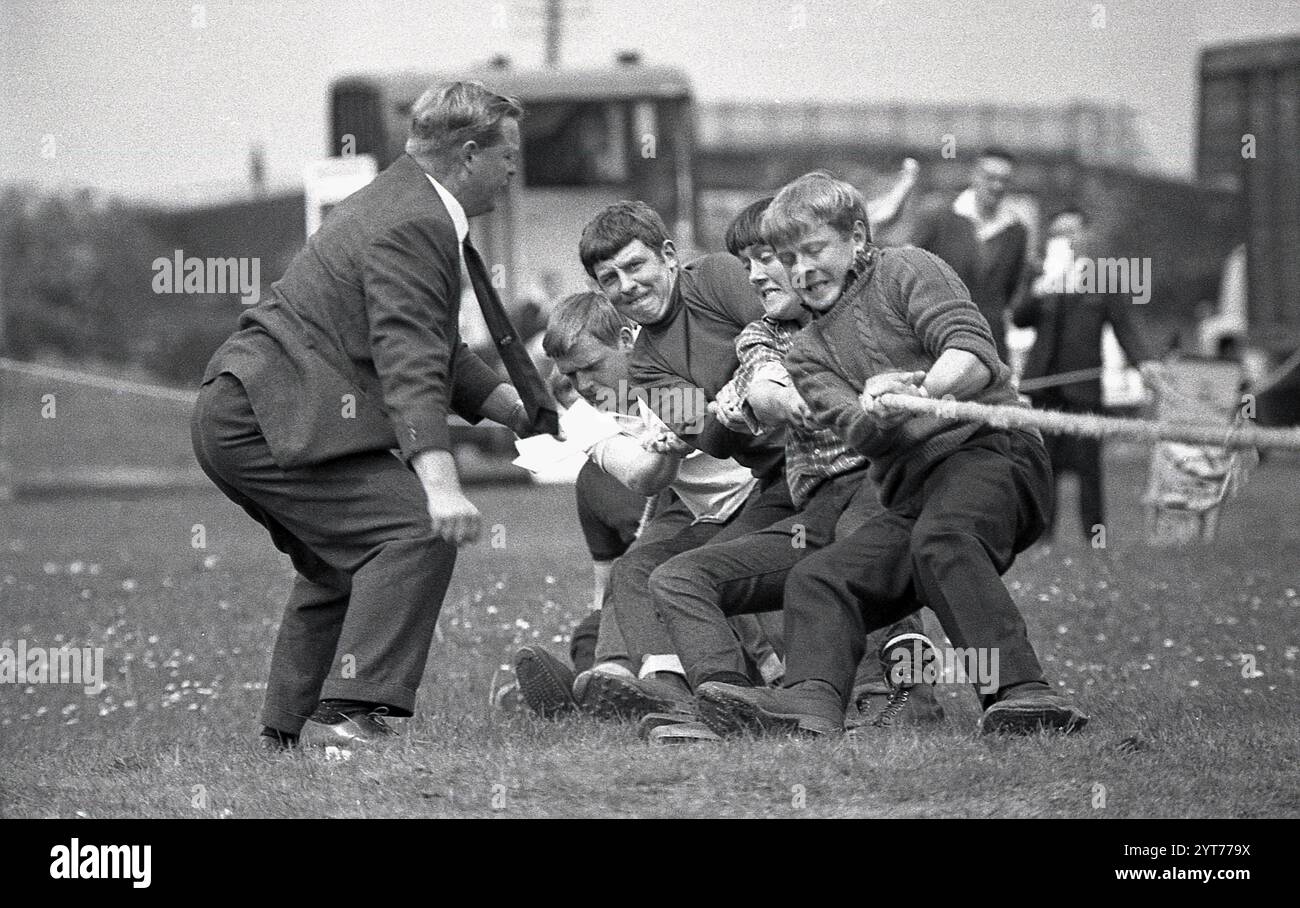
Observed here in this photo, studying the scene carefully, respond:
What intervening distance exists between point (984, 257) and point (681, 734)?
692cm

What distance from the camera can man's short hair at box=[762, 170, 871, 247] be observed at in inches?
233

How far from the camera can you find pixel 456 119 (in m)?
5.96

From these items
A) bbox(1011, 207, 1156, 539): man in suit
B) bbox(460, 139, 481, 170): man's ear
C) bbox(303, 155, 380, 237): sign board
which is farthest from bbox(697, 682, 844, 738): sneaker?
bbox(303, 155, 380, 237): sign board

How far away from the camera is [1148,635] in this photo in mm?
8641

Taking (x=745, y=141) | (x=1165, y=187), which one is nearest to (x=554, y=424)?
(x=745, y=141)

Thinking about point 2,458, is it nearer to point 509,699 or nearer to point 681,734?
point 509,699

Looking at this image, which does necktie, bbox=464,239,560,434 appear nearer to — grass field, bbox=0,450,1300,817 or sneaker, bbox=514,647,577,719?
sneaker, bbox=514,647,577,719

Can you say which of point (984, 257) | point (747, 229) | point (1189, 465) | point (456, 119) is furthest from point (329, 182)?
point (456, 119)

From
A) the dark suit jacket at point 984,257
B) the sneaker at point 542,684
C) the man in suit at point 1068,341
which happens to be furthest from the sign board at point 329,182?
the sneaker at point 542,684

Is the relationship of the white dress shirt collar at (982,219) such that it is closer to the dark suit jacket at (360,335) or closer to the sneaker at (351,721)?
the dark suit jacket at (360,335)

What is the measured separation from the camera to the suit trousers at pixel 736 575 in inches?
242

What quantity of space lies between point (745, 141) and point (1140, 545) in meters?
19.0

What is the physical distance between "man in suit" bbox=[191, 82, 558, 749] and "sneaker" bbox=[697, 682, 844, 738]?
33.0 inches

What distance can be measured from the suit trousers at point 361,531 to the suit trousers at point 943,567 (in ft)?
3.43
